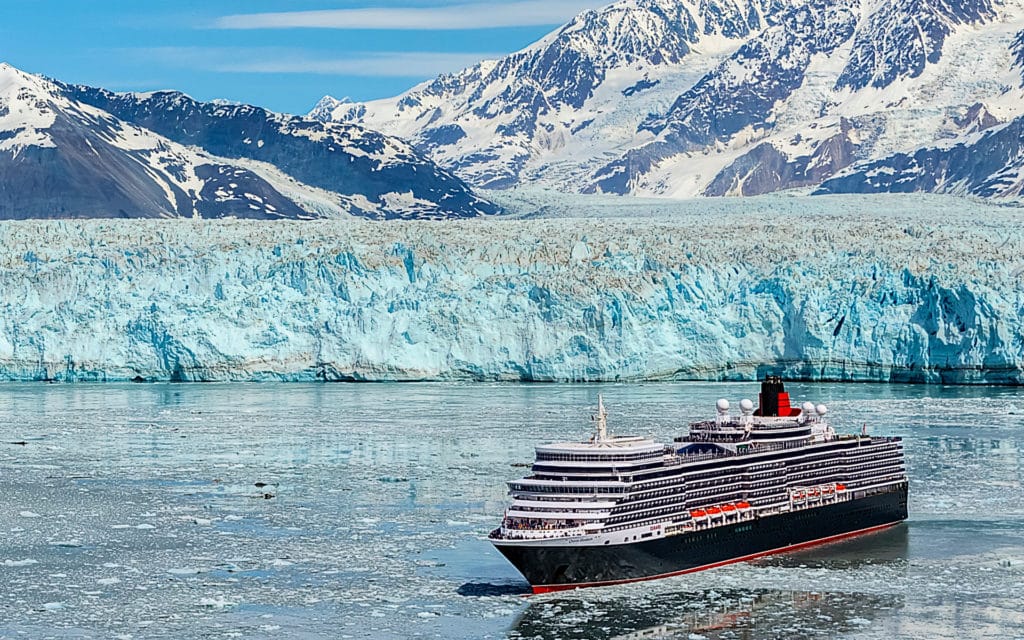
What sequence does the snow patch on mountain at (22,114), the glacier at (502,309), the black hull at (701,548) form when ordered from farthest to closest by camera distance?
1. the snow patch on mountain at (22,114)
2. the glacier at (502,309)
3. the black hull at (701,548)

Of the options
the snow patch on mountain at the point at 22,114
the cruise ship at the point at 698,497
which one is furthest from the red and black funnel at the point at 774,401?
the snow patch on mountain at the point at 22,114

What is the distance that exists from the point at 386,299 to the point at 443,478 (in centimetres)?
1983

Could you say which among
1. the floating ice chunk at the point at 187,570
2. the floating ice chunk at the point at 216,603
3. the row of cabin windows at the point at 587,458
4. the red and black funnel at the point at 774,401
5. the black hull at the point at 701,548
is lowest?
the floating ice chunk at the point at 216,603

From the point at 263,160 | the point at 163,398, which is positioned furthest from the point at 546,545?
the point at 263,160

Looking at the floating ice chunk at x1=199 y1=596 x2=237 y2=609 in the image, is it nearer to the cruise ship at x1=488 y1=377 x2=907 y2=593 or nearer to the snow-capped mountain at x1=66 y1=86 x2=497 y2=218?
the cruise ship at x1=488 y1=377 x2=907 y2=593

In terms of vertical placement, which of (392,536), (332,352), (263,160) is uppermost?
(263,160)

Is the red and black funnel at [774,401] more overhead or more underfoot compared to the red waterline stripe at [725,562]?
more overhead

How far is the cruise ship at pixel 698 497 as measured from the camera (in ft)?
71.4

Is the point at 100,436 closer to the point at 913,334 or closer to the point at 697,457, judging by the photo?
the point at 697,457

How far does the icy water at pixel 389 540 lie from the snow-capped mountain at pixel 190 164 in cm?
6903

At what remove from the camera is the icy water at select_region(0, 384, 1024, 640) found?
65.7 feet

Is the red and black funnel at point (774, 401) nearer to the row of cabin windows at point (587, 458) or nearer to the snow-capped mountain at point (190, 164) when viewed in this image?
the row of cabin windows at point (587, 458)

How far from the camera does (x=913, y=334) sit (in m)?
48.6

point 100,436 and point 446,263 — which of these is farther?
point 446,263
